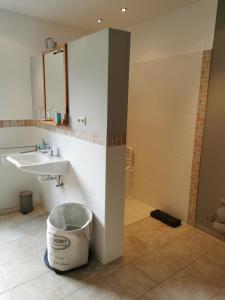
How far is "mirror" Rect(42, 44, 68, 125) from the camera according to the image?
90.4 inches

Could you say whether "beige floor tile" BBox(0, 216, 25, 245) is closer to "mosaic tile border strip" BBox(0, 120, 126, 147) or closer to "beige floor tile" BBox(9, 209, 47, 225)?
"beige floor tile" BBox(9, 209, 47, 225)

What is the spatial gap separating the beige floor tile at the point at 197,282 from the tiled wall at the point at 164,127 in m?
0.77

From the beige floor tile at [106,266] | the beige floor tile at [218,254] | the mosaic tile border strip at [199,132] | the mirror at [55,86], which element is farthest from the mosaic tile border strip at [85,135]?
the beige floor tile at [218,254]

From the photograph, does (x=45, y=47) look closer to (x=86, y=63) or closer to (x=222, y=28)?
(x=86, y=63)

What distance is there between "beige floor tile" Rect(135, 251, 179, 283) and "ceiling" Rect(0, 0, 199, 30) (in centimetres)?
260

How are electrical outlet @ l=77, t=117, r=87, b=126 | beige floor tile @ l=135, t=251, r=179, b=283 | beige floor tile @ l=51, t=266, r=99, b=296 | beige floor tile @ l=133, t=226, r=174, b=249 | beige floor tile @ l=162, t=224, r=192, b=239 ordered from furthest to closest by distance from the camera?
beige floor tile @ l=162, t=224, r=192, b=239 → beige floor tile @ l=133, t=226, r=174, b=249 → electrical outlet @ l=77, t=117, r=87, b=126 → beige floor tile @ l=135, t=251, r=179, b=283 → beige floor tile @ l=51, t=266, r=99, b=296

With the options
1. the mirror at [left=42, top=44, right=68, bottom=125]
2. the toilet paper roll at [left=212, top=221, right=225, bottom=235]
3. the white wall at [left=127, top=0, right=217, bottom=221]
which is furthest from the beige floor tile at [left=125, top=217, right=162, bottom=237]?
the mirror at [left=42, top=44, right=68, bottom=125]

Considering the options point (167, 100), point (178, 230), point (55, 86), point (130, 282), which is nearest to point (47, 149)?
point (55, 86)

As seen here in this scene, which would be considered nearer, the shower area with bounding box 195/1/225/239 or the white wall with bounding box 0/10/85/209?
the shower area with bounding box 195/1/225/239

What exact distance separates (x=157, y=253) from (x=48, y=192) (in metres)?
1.58

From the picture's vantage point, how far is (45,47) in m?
2.98

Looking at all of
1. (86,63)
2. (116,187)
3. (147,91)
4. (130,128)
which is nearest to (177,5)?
(147,91)

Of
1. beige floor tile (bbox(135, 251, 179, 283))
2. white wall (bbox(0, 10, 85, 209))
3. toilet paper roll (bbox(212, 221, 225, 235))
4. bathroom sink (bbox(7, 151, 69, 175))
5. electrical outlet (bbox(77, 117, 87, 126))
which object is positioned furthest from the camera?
white wall (bbox(0, 10, 85, 209))

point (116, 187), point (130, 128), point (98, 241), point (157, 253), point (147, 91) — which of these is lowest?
point (157, 253)
